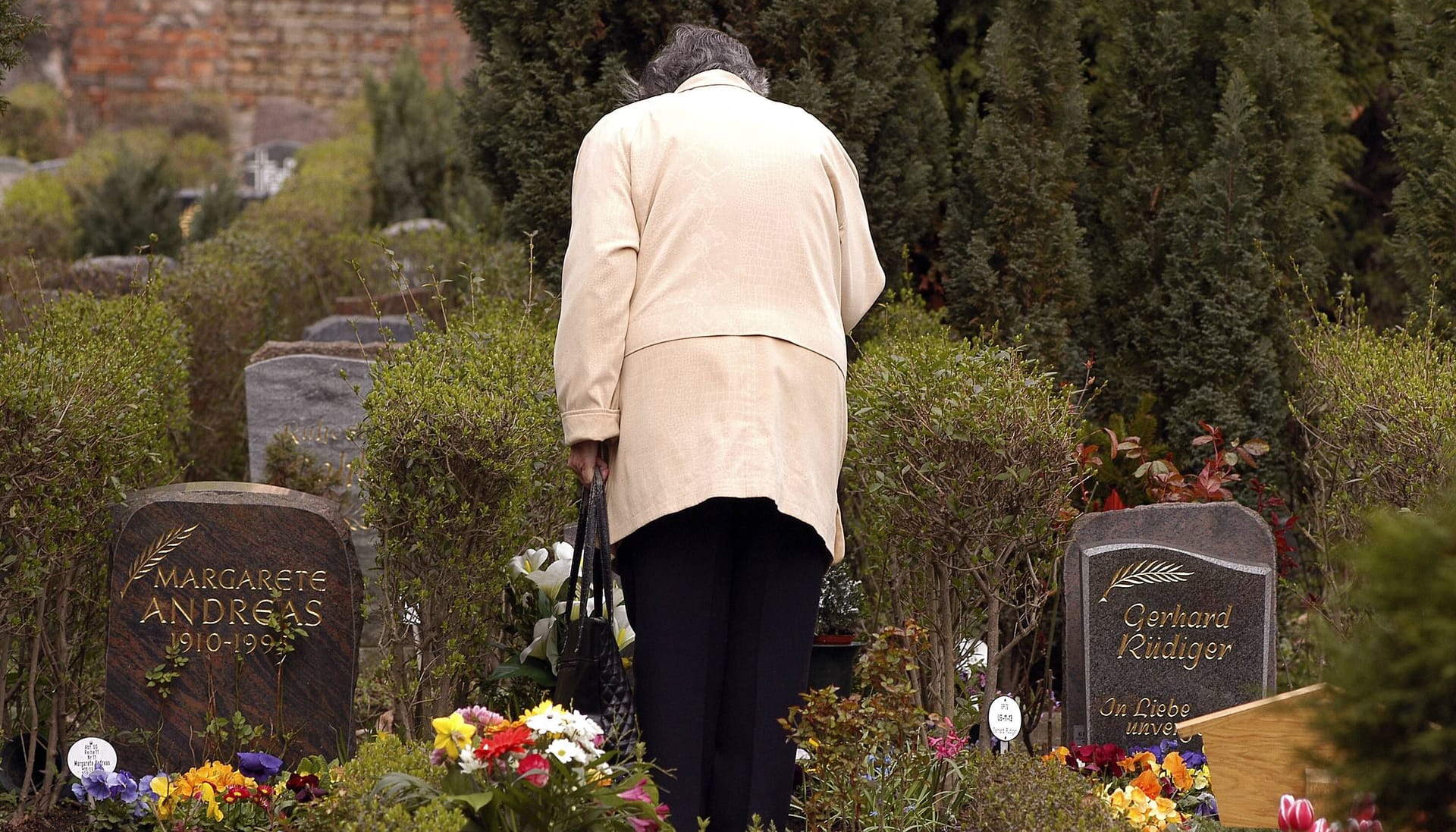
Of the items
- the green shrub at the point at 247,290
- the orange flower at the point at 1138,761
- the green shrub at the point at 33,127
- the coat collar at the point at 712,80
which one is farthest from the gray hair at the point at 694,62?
the green shrub at the point at 33,127

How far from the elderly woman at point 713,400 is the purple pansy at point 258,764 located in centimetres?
99

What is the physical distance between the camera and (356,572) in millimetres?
3656

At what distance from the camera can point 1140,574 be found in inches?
155

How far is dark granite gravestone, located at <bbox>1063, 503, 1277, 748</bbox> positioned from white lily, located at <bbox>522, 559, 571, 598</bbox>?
1342 millimetres

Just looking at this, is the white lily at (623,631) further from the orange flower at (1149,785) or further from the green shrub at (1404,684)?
the green shrub at (1404,684)

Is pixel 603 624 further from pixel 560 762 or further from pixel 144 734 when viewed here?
pixel 144 734

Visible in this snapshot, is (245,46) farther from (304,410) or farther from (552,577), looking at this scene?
(552,577)

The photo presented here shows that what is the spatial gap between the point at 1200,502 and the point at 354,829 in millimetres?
2624

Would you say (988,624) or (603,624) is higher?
(603,624)

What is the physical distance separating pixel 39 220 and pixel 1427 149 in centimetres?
946

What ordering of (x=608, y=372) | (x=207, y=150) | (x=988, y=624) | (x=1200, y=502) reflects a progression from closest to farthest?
(x=608, y=372) < (x=988, y=624) < (x=1200, y=502) < (x=207, y=150)

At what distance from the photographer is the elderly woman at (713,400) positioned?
2879 millimetres

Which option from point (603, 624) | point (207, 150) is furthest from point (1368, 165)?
point (207, 150)

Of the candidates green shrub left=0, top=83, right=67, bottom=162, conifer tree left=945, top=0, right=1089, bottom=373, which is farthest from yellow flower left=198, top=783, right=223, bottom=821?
green shrub left=0, top=83, right=67, bottom=162
